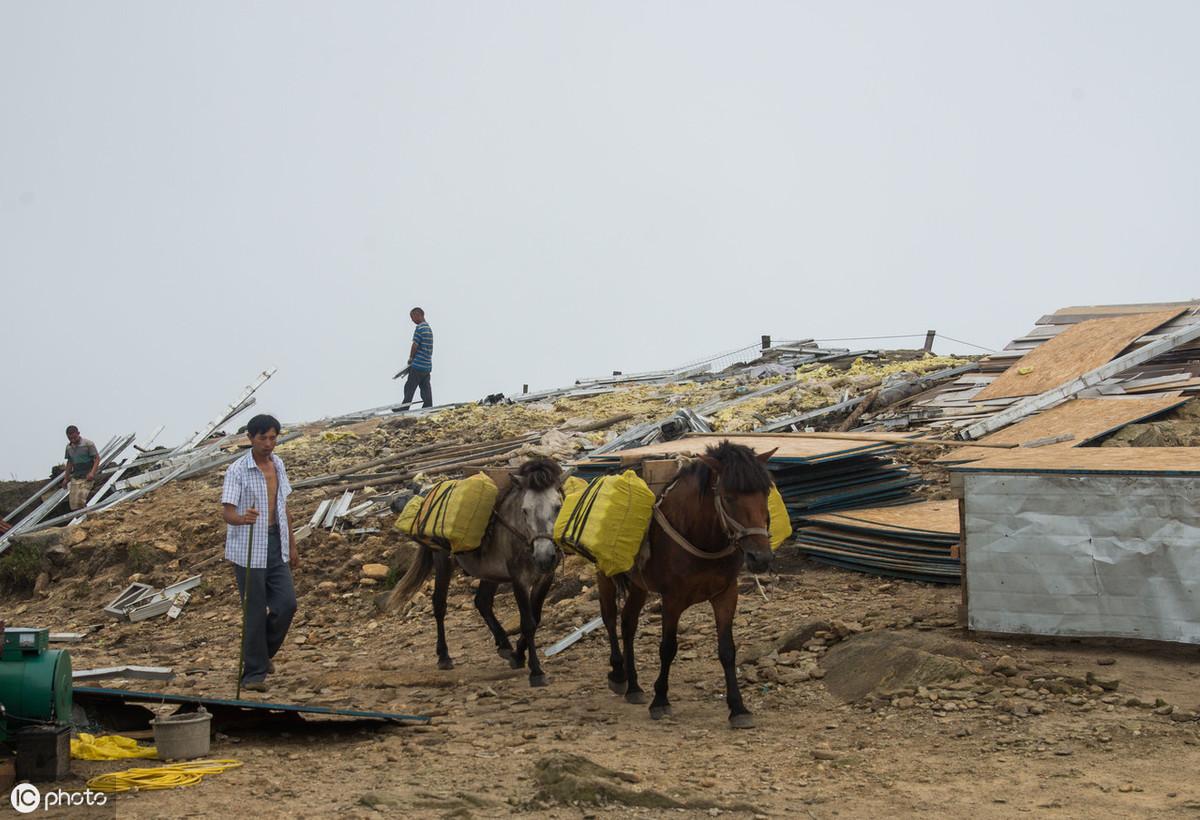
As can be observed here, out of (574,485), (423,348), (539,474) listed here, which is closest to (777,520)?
(574,485)

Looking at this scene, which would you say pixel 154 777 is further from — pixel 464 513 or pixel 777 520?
pixel 777 520

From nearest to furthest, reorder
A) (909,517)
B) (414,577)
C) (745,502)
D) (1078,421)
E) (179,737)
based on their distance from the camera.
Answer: (179,737) < (745,502) < (909,517) < (414,577) < (1078,421)

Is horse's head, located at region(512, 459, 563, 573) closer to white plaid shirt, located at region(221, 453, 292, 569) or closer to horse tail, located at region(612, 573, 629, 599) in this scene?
horse tail, located at region(612, 573, 629, 599)

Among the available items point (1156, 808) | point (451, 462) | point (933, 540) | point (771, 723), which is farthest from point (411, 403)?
point (1156, 808)

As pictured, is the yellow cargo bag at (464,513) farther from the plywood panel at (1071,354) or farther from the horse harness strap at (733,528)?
the plywood panel at (1071,354)

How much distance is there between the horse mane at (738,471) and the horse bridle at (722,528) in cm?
12

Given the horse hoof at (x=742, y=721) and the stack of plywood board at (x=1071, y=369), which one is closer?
the horse hoof at (x=742, y=721)

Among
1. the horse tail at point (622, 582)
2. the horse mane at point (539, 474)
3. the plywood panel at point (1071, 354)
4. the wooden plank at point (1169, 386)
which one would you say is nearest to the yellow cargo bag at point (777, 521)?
the horse tail at point (622, 582)

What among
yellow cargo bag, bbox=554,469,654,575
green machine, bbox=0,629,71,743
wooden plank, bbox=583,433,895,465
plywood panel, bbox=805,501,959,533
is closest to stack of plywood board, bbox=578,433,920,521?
wooden plank, bbox=583,433,895,465

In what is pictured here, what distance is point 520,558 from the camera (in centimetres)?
1023

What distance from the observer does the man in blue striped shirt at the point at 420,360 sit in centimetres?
2391

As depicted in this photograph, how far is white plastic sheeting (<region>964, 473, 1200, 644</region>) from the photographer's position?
8.45 metres

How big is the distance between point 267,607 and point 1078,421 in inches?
383

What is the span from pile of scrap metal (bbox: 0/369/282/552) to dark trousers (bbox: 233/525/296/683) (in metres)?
11.0
